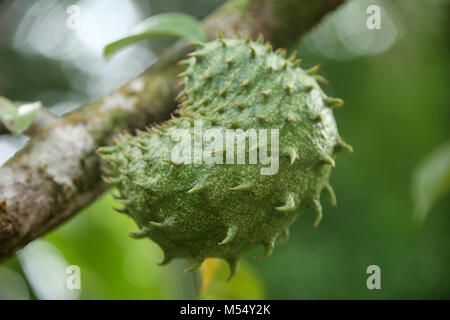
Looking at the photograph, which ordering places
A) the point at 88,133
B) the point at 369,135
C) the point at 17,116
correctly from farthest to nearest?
the point at 369,135 < the point at 88,133 < the point at 17,116

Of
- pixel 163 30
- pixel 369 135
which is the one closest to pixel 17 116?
pixel 163 30

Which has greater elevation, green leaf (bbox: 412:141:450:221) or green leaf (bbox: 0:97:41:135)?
green leaf (bbox: 0:97:41:135)

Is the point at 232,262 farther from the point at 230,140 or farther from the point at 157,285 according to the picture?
the point at 157,285

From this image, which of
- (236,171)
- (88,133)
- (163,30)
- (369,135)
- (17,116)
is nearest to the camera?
(236,171)

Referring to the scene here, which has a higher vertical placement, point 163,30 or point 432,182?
point 163,30

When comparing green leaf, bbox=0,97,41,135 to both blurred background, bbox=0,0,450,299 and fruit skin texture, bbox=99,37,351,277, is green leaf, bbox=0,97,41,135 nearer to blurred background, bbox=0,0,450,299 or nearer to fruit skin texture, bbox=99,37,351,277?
fruit skin texture, bbox=99,37,351,277

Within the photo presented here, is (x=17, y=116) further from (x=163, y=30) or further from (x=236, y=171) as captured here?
(x=236, y=171)

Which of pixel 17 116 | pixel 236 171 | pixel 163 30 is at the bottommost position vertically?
pixel 236 171
